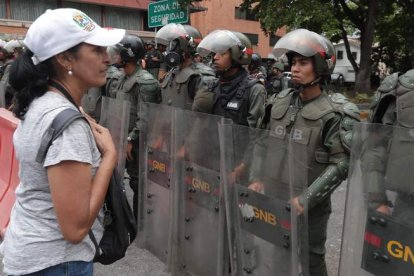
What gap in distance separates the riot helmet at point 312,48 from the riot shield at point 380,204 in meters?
0.84

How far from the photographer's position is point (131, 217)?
1874mm

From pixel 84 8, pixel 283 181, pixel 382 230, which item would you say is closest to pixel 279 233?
pixel 283 181

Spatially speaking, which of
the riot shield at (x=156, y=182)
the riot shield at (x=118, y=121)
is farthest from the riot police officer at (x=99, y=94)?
the riot shield at (x=156, y=182)

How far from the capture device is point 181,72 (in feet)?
14.0

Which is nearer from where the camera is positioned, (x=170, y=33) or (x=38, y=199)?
(x=38, y=199)

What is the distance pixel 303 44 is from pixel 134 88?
2226 mm

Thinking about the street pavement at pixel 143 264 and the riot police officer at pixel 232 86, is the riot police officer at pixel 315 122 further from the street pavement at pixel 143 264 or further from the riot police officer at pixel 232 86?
the street pavement at pixel 143 264

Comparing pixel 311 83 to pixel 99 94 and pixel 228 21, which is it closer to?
pixel 99 94

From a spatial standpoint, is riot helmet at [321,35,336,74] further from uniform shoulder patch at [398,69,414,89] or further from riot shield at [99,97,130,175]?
riot shield at [99,97,130,175]

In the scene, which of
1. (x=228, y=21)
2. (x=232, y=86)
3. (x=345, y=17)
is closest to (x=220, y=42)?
(x=232, y=86)

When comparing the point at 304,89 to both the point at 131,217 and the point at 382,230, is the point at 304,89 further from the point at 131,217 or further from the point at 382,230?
the point at 131,217

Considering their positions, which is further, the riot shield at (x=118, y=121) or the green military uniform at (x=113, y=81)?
the green military uniform at (x=113, y=81)

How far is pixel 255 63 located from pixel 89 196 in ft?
29.3

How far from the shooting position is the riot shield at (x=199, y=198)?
9.66ft
